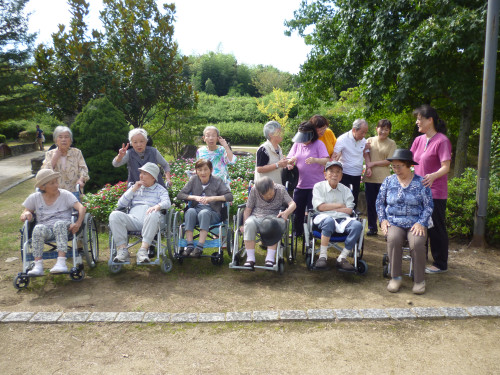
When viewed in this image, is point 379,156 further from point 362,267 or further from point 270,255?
point 270,255

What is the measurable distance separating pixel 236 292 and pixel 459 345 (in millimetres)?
2099

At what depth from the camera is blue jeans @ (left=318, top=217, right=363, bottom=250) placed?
445cm

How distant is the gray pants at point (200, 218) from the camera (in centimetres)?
481

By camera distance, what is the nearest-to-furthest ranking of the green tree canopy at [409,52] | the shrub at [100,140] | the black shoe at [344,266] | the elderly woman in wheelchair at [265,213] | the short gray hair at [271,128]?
the black shoe at [344,266] → the elderly woman in wheelchair at [265,213] → the short gray hair at [271,128] → the green tree canopy at [409,52] → the shrub at [100,140]

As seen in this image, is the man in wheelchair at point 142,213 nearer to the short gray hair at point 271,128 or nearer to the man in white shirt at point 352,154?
the short gray hair at point 271,128

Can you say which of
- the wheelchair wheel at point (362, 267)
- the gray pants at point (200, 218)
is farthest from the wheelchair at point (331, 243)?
the gray pants at point (200, 218)

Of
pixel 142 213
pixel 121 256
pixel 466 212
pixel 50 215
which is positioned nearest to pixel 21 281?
pixel 50 215

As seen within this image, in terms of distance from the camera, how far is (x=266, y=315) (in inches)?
143

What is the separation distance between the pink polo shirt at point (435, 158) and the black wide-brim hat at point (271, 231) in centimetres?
174

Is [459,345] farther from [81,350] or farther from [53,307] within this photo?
[53,307]

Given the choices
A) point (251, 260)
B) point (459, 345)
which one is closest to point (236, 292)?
point (251, 260)

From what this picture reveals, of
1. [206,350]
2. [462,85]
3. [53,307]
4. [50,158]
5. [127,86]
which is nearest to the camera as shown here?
[206,350]

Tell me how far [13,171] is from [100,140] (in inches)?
314

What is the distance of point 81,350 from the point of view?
3.18 meters
